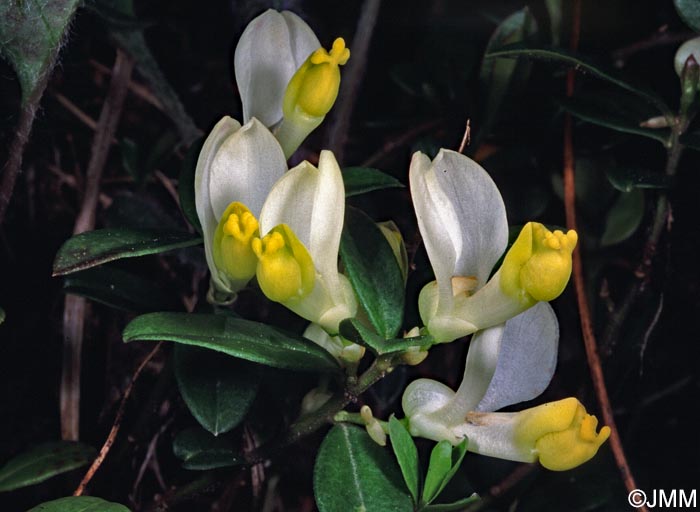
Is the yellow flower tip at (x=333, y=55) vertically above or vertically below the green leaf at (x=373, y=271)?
above

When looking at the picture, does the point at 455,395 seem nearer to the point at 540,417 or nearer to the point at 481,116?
the point at 540,417

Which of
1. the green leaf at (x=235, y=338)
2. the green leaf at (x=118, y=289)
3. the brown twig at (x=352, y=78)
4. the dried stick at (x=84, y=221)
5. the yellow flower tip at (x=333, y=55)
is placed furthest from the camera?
the brown twig at (x=352, y=78)

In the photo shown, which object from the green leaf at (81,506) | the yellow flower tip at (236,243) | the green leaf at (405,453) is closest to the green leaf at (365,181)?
the yellow flower tip at (236,243)

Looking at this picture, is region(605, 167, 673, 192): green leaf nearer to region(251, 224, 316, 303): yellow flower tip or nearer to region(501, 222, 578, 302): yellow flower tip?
region(501, 222, 578, 302): yellow flower tip

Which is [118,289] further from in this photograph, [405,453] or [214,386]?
[405,453]

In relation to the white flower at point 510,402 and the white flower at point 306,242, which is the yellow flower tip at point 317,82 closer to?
the white flower at point 306,242

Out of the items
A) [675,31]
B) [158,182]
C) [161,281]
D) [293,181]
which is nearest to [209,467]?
[293,181]
